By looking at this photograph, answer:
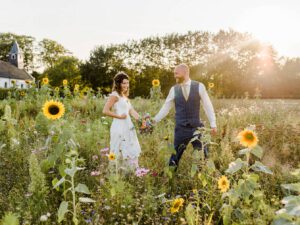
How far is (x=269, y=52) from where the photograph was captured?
2734cm

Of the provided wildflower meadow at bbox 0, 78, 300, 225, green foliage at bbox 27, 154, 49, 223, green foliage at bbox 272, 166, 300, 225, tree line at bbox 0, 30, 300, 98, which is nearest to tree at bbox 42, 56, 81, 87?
tree line at bbox 0, 30, 300, 98

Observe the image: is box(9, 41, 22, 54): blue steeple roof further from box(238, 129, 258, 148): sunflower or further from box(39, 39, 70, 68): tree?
box(238, 129, 258, 148): sunflower

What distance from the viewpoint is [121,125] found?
4.88 meters

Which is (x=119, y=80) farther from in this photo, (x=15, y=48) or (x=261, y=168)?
(x=15, y=48)

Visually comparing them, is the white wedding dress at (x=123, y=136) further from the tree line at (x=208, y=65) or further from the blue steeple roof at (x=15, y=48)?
the blue steeple roof at (x=15, y=48)

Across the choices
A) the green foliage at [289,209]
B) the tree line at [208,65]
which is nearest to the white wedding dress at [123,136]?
the green foliage at [289,209]

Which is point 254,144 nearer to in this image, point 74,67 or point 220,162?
point 220,162

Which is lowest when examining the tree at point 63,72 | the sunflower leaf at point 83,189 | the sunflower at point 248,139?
the sunflower leaf at point 83,189

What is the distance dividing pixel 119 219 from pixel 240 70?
23227mm

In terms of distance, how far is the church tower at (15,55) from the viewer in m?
54.1

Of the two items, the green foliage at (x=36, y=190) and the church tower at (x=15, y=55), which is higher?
the church tower at (x=15, y=55)

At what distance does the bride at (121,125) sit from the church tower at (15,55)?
53331mm

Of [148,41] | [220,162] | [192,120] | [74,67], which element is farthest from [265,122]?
[74,67]

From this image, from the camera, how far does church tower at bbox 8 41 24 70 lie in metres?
54.1
